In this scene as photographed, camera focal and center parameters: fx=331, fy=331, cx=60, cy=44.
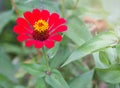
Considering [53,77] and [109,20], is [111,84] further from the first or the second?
[109,20]

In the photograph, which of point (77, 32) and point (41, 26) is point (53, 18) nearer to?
point (41, 26)

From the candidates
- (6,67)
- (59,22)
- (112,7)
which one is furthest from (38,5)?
(112,7)

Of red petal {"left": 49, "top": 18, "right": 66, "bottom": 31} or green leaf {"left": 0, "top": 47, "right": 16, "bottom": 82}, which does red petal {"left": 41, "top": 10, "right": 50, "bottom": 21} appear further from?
green leaf {"left": 0, "top": 47, "right": 16, "bottom": 82}

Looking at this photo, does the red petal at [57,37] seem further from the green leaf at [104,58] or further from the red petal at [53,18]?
the green leaf at [104,58]

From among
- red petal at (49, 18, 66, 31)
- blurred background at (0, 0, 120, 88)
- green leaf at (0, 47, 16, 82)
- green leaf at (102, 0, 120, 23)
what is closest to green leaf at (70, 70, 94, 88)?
blurred background at (0, 0, 120, 88)

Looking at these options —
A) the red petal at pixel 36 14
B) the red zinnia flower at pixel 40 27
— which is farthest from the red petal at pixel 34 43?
the red petal at pixel 36 14

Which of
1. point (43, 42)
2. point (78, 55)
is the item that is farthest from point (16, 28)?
point (78, 55)

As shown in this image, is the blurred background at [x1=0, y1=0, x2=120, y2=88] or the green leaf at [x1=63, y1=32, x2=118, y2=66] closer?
the green leaf at [x1=63, y1=32, x2=118, y2=66]
